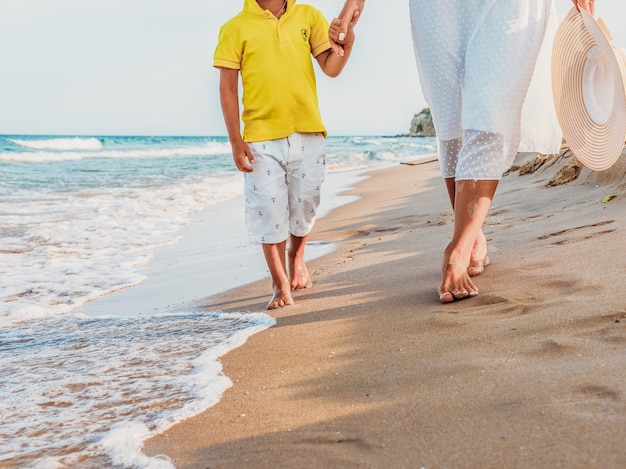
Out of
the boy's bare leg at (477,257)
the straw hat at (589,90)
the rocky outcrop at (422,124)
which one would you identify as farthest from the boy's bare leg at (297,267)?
the rocky outcrop at (422,124)

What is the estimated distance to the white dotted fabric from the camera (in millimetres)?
2648

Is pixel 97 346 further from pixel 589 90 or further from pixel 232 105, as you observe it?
pixel 589 90

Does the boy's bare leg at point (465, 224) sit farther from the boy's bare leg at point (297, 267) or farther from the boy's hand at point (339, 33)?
the boy's bare leg at point (297, 267)

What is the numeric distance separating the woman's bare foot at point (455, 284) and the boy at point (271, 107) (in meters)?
0.93

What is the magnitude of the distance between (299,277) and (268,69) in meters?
1.04

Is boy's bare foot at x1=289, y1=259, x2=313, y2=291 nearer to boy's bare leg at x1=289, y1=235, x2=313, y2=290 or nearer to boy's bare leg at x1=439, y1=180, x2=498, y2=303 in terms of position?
boy's bare leg at x1=289, y1=235, x2=313, y2=290

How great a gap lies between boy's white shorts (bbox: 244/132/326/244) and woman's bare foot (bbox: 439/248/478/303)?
100cm

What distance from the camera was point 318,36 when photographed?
3.52 metres

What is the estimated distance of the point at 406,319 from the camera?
2500mm

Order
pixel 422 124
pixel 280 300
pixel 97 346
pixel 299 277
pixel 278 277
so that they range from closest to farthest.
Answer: pixel 97 346, pixel 280 300, pixel 278 277, pixel 299 277, pixel 422 124

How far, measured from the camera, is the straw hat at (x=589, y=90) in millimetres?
2828

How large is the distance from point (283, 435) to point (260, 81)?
2.09m

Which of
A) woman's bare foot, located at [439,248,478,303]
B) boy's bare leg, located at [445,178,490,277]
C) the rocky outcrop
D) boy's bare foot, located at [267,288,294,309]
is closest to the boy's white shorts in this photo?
boy's bare foot, located at [267,288,294,309]

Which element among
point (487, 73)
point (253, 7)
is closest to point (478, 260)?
point (487, 73)
